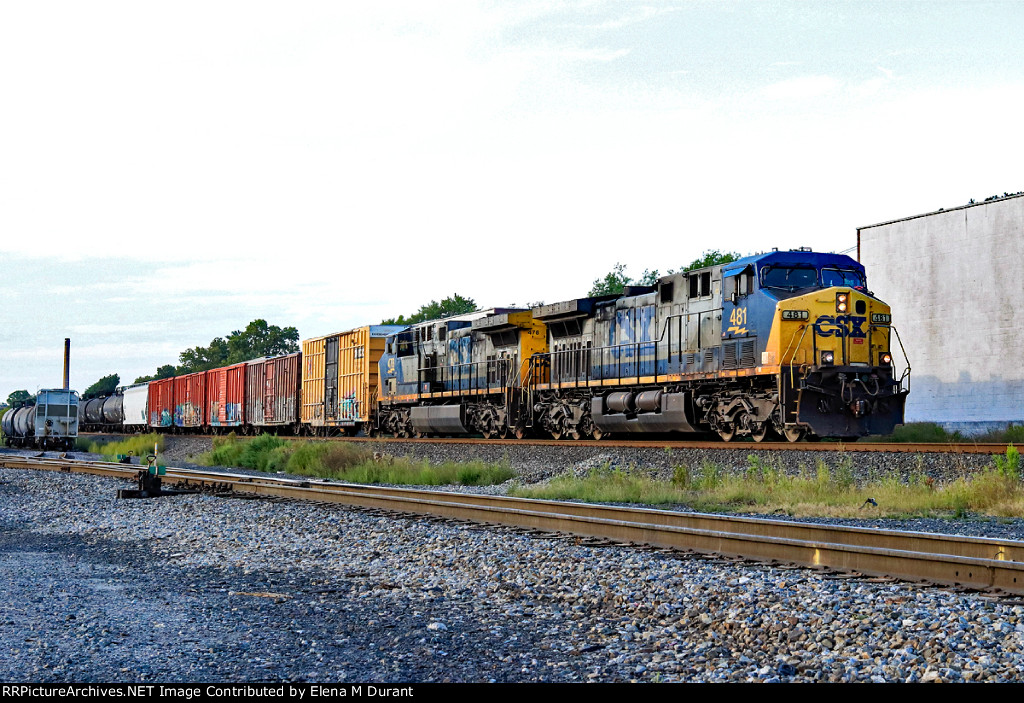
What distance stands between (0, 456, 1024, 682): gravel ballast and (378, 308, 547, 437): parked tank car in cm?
1388

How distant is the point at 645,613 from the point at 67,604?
413 centimetres

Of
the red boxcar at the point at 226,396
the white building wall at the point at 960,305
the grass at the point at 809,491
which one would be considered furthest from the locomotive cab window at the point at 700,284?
the red boxcar at the point at 226,396

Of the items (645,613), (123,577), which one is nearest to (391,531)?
(123,577)

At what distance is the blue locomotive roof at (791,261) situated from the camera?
17125 mm

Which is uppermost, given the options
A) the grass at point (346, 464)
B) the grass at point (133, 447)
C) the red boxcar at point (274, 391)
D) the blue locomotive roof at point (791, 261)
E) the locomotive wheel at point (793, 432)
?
the blue locomotive roof at point (791, 261)

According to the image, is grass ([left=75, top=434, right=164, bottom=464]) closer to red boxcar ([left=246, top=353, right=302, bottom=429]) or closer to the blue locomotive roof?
red boxcar ([left=246, top=353, right=302, bottom=429])

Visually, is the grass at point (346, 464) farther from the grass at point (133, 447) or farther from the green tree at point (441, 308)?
the green tree at point (441, 308)

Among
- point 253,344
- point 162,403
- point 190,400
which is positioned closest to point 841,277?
point 190,400

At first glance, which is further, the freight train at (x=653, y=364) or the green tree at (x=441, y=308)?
the green tree at (x=441, y=308)

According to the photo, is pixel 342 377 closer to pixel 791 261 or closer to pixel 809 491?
pixel 791 261

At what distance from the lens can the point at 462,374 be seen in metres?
25.9

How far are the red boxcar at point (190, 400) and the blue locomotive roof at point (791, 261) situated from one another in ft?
106

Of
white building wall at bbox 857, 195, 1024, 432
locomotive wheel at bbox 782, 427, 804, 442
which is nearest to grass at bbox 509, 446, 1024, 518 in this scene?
locomotive wheel at bbox 782, 427, 804, 442
